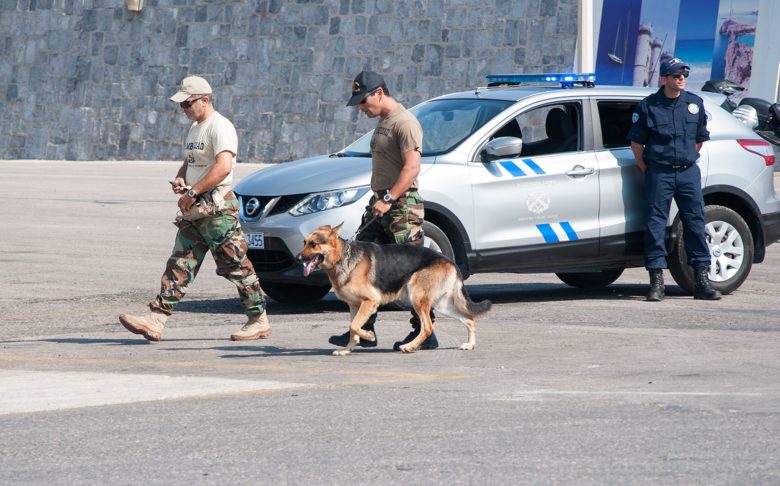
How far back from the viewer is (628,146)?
11.9 m

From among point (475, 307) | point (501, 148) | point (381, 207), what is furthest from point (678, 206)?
point (381, 207)

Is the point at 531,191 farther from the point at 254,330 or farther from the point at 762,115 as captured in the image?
the point at 762,115

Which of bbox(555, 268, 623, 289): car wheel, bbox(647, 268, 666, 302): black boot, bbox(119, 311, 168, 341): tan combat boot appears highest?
bbox(119, 311, 168, 341): tan combat boot

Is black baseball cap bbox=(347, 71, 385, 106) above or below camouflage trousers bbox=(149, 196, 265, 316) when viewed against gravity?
above

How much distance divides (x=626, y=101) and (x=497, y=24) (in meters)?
Answer: 14.4

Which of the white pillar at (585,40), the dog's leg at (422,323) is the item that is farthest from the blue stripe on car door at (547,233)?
the white pillar at (585,40)

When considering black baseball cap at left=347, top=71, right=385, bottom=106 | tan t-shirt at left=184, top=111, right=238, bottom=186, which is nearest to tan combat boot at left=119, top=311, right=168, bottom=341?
tan t-shirt at left=184, top=111, right=238, bottom=186

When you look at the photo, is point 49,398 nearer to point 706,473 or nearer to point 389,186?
point 389,186

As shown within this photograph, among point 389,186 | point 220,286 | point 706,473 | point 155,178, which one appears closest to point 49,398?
point 389,186

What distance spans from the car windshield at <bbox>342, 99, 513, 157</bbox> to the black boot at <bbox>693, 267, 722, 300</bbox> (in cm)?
221

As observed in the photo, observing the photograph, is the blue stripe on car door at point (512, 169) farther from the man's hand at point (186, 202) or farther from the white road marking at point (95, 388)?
→ the white road marking at point (95, 388)

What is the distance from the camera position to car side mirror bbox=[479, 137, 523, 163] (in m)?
A: 10.9

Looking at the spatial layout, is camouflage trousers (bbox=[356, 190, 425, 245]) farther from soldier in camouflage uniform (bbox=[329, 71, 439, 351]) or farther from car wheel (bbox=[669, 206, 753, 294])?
car wheel (bbox=[669, 206, 753, 294])

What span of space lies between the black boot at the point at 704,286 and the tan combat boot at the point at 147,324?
482 centimetres
